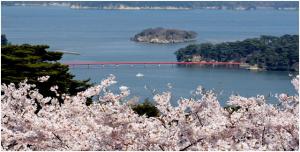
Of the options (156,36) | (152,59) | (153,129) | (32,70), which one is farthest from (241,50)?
(153,129)

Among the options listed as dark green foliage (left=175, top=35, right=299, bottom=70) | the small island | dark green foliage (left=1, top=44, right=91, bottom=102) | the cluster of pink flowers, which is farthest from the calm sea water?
the cluster of pink flowers

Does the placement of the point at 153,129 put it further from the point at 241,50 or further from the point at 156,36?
the point at 156,36

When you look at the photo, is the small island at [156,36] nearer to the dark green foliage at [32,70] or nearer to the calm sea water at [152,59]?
the calm sea water at [152,59]

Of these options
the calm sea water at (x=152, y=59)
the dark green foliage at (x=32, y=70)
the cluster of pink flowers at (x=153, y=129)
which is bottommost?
the calm sea water at (x=152, y=59)

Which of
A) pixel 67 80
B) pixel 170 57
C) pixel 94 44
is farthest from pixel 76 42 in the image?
pixel 67 80

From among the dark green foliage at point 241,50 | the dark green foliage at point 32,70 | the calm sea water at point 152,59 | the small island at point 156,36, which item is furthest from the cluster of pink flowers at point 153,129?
the small island at point 156,36

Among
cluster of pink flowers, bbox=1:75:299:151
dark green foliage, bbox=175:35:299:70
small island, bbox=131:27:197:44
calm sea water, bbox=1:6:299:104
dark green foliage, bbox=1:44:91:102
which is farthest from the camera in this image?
small island, bbox=131:27:197:44

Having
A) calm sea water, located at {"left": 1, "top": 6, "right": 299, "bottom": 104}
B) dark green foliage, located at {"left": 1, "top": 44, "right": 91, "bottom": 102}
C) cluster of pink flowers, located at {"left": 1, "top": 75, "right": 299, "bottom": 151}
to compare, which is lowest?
calm sea water, located at {"left": 1, "top": 6, "right": 299, "bottom": 104}

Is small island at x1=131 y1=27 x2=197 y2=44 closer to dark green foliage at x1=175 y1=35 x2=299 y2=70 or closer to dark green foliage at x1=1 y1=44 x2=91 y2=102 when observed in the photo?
dark green foliage at x1=175 y1=35 x2=299 y2=70
